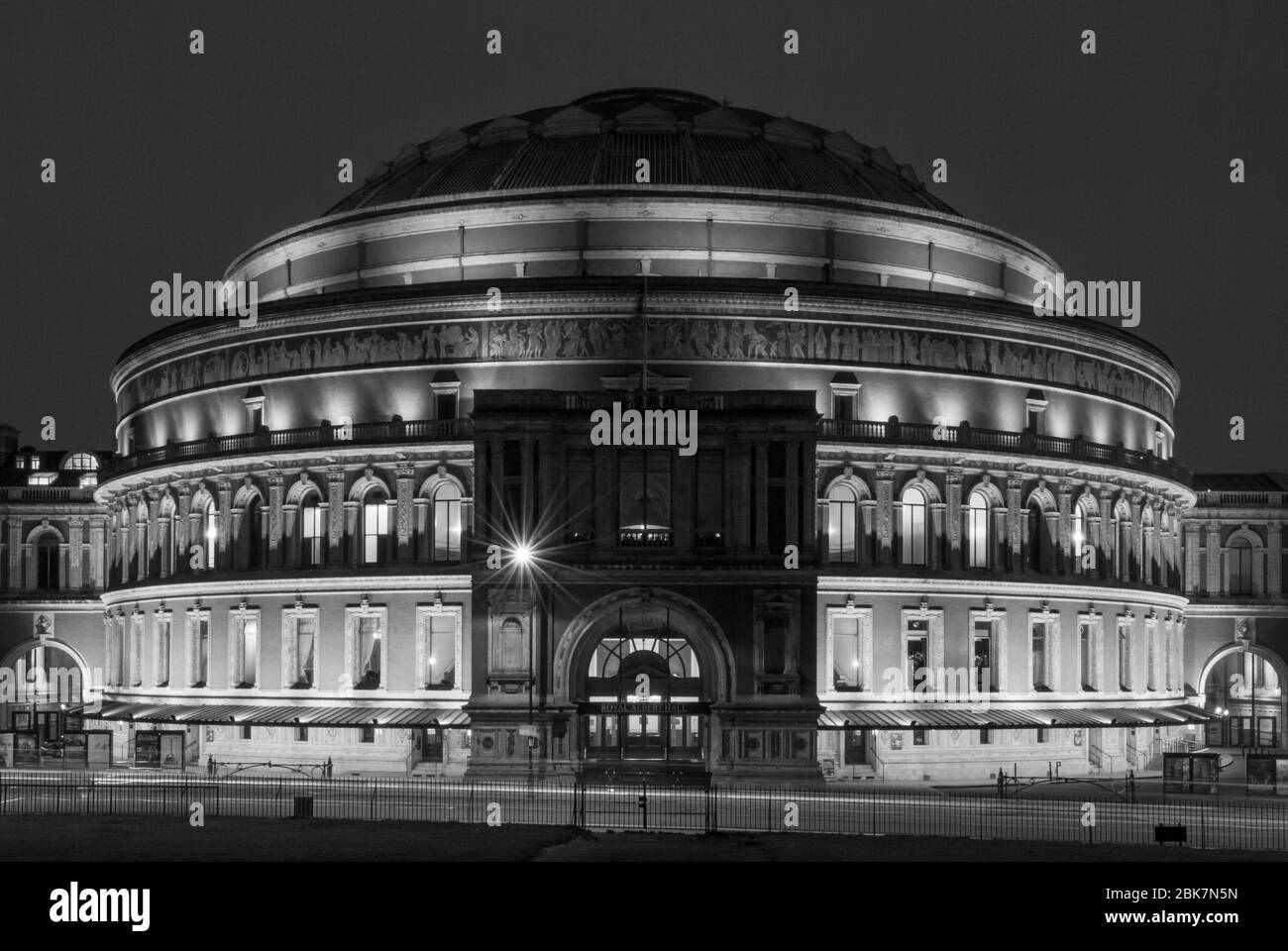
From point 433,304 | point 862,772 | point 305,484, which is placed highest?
point 433,304

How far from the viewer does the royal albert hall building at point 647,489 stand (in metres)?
71.1

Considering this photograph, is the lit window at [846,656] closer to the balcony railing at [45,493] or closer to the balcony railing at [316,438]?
the balcony railing at [316,438]

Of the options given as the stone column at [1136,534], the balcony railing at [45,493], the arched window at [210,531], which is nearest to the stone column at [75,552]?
the balcony railing at [45,493]

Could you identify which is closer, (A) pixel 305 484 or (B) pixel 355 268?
(A) pixel 305 484

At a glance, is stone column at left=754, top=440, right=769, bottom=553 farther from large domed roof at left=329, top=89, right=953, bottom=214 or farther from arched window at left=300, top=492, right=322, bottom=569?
arched window at left=300, top=492, right=322, bottom=569

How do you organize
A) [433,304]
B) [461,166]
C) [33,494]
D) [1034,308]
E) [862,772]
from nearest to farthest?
[862,772]
[433,304]
[1034,308]
[461,166]
[33,494]

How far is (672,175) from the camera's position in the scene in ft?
284

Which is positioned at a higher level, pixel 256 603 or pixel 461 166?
pixel 461 166

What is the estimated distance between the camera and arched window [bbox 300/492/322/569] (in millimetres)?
80750

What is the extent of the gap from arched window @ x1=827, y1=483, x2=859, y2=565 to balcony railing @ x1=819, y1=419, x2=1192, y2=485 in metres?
2.45

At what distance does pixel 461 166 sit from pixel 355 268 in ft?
24.8
